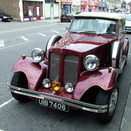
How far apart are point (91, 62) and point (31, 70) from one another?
1219mm

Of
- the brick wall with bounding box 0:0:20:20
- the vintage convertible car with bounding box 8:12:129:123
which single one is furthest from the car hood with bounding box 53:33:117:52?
the brick wall with bounding box 0:0:20:20

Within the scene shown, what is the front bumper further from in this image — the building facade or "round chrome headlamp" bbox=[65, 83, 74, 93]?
the building facade

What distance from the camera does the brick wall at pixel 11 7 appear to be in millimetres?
30828

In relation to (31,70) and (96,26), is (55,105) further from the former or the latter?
(96,26)

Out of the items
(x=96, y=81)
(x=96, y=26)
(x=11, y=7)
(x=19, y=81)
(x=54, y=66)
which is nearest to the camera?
(x=96, y=81)

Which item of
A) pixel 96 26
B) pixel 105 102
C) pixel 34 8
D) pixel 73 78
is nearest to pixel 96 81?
pixel 105 102

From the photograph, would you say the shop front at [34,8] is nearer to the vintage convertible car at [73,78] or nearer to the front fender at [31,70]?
the front fender at [31,70]

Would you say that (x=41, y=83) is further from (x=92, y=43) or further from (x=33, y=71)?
(x=92, y=43)

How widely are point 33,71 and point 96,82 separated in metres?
1.30

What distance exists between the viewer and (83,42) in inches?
166

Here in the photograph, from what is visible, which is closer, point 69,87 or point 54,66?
Answer: point 69,87

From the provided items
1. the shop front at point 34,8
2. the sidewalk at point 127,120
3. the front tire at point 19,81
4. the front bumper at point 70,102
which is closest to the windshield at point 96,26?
the sidewalk at point 127,120

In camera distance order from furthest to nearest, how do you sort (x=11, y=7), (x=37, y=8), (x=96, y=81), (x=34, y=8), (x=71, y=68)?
(x=37, y=8) < (x=34, y=8) < (x=11, y=7) < (x=71, y=68) < (x=96, y=81)

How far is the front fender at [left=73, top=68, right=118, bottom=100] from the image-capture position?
3.35 metres
